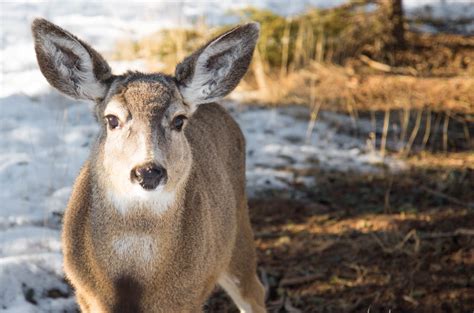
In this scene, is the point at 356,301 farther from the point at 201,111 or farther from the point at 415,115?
the point at 415,115

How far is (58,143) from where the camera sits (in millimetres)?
8484

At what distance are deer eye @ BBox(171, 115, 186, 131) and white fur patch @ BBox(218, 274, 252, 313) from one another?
5.46 feet

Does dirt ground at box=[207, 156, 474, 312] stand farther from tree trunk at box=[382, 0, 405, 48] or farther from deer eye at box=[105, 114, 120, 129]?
tree trunk at box=[382, 0, 405, 48]

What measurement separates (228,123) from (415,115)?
433cm

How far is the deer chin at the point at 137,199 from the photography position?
4516mm

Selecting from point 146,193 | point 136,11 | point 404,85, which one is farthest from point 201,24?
point 146,193

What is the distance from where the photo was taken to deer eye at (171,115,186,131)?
4695 mm

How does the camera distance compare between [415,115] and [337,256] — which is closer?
[337,256]

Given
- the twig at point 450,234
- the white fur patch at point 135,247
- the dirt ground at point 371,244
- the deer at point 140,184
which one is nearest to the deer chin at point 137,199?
the deer at point 140,184

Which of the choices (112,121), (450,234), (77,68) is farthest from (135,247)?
(450,234)

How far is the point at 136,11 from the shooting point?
12.0m

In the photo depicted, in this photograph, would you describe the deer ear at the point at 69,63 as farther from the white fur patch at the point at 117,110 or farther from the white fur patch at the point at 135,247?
the white fur patch at the point at 135,247

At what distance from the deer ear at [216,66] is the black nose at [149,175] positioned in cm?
87

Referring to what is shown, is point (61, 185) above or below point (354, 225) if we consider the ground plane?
above
